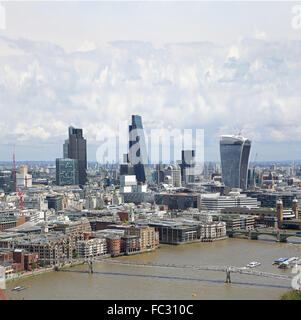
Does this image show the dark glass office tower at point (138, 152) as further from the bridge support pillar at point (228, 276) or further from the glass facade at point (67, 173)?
the bridge support pillar at point (228, 276)

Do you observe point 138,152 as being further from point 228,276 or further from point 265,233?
point 228,276

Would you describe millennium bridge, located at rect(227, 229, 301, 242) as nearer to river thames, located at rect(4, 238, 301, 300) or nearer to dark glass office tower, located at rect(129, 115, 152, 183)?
river thames, located at rect(4, 238, 301, 300)

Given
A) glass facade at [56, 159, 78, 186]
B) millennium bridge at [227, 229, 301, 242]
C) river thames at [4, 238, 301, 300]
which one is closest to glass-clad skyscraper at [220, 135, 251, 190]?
glass facade at [56, 159, 78, 186]

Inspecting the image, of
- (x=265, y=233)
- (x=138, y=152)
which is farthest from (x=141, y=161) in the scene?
(x=265, y=233)

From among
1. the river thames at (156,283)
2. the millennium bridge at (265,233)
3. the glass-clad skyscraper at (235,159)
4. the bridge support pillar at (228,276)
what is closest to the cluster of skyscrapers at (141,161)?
the glass-clad skyscraper at (235,159)

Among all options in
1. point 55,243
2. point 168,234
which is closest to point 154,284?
point 55,243
